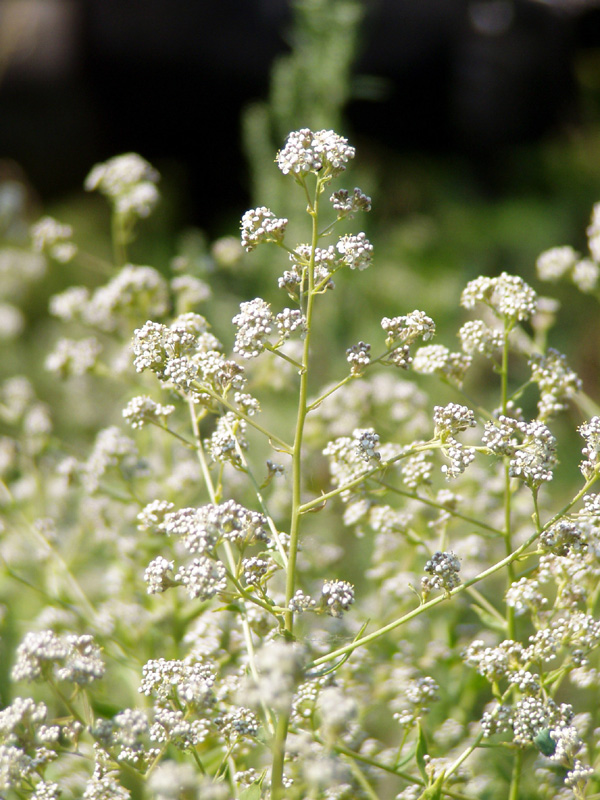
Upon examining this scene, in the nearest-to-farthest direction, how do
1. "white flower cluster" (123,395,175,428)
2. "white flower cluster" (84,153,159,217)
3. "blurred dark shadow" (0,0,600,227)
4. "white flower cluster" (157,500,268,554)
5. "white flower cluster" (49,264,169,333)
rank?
"white flower cluster" (157,500,268,554)
"white flower cluster" (123,395,175,428)
"white flower cluster" (49,264,169,333)
"white flower cluster" (84,153,159,217)
"blurred dark shadow" (0,0,600,227)

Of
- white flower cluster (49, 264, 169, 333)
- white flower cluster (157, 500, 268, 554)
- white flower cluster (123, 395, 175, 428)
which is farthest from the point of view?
white flower cluster (49, 264, 169, 333)

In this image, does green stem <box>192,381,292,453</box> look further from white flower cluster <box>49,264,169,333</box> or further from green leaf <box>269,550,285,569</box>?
white flower cluster <box>49,264,169,333</box>

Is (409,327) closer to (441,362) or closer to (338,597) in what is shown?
(441,362)

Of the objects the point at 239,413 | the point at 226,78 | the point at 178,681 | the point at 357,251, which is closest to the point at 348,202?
the point at 357,251

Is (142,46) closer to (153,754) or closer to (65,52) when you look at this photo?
(65,52)

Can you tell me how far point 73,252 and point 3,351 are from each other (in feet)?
5.08

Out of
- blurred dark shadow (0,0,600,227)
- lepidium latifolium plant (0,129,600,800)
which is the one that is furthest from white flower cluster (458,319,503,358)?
blurred dark shadow (0,0,600,227)

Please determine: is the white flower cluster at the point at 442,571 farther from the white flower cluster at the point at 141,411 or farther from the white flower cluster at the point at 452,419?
the white flower cluster at the point at 141,411

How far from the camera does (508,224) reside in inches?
130

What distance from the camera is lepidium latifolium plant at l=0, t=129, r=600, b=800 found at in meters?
0.65

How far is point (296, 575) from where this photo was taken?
2.80 ft

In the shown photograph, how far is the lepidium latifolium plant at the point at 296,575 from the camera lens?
65 cm

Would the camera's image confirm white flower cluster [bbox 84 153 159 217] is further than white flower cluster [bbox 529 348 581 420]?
Yes

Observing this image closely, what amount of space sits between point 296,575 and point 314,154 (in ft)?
1.47
